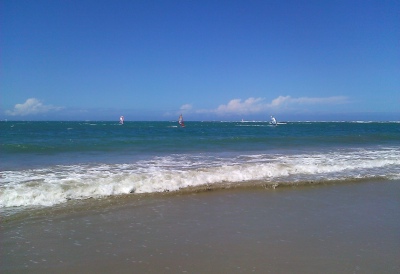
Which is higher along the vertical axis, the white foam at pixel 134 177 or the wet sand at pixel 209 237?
the white foam at pixel 134 177

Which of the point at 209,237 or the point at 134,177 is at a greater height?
the point at 134,177

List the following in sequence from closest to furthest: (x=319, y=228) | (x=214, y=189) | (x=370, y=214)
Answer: (x=319, y=228) → (x=370, y=214) → (x=214, y=189)

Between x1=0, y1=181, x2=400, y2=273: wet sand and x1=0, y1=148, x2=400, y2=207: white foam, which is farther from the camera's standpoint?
x1=0, y1=148, x2=400, y2=207: white foam

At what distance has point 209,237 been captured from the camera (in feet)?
18.6

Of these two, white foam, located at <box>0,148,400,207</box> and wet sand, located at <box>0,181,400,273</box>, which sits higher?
white foam, located at <box>0,148,400,207</box>

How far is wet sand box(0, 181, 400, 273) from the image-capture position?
182 inches

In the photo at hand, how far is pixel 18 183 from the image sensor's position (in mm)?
9188

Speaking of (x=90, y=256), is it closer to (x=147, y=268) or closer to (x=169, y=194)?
(x=147, y=268)

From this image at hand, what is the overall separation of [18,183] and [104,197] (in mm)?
3073

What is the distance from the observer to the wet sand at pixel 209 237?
15.2 feet

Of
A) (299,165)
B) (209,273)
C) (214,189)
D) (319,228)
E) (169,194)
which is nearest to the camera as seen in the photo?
(209,273)

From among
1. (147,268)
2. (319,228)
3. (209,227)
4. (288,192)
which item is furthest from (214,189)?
(147,268)

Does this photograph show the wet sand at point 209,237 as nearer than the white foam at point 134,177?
Yes

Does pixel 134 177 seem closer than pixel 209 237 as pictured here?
No
